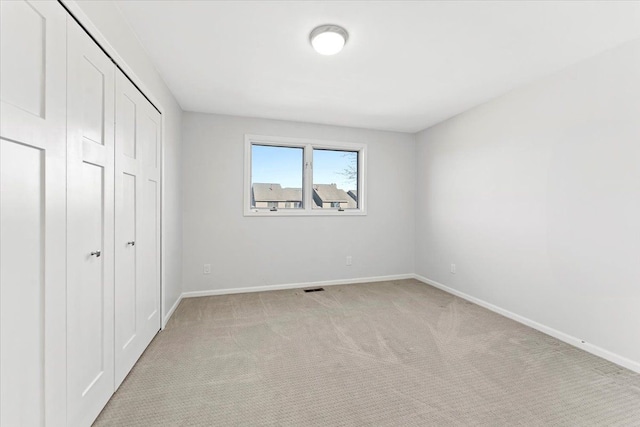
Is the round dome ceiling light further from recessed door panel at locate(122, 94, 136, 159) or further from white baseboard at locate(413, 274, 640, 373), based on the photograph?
white baseboard at locate(413, 274, 640, 373)

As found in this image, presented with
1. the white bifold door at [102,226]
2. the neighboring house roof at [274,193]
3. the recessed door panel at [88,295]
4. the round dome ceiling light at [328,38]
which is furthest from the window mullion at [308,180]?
the recessed door panel at [88,295]

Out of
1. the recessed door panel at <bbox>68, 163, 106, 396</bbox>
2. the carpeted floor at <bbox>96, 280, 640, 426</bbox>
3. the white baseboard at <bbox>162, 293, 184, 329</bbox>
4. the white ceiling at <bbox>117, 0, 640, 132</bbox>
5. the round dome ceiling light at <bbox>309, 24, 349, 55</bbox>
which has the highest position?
the white ceiling at <bbox>117, 0, 640, 132</bbox>

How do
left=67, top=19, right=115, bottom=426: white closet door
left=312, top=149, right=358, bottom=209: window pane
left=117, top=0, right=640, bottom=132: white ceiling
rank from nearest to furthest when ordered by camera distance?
1. left=67, top=19, right=115, bottom=426: white closet door
2. left=117, top=0, right=640, bottom=132: white ceiling
3. left=312, top=149, right=358, bottom=209: window pane

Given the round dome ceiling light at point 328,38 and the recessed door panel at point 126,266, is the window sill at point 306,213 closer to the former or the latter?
the recessed door panel at point 126,266

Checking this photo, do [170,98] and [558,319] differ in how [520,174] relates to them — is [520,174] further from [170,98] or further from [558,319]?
[170,98]

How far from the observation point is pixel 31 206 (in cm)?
104

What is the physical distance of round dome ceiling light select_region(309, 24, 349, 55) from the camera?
193 cm

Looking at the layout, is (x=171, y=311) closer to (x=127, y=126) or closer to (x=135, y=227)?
(x=135, y=227)

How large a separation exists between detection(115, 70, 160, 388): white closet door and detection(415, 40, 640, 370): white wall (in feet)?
11.7

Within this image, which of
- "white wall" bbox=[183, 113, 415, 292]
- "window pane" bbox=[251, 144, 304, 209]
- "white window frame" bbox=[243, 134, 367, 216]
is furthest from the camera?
"window pane" bbox=[251, 144, 304, 209]

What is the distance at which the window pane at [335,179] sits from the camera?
4.24m

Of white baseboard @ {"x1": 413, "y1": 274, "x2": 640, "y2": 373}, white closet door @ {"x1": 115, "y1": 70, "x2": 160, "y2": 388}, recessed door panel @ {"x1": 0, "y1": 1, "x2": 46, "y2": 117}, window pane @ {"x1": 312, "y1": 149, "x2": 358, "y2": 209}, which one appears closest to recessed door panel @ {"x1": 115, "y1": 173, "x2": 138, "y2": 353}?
white closet door @ {"x1": 115, "y1": 70, "x2": 160, "y2": 388}

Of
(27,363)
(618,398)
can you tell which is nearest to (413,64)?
(618,398)

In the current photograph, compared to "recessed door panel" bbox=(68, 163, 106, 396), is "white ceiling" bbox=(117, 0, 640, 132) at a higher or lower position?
higher
